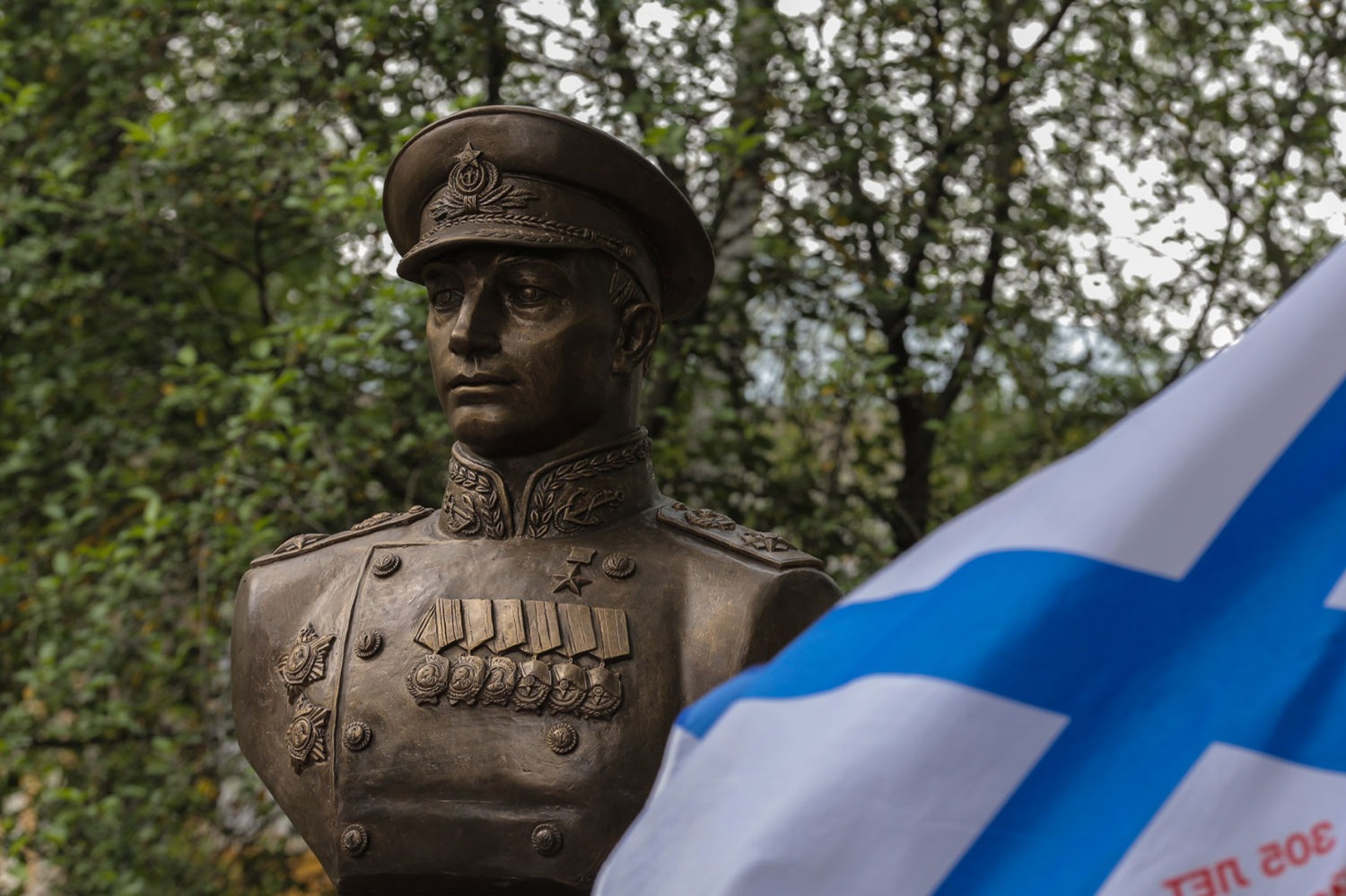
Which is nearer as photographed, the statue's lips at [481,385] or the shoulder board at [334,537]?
the statue's lips at [481,385]

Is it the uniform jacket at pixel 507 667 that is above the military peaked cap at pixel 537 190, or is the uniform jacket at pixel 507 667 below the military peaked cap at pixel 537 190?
below

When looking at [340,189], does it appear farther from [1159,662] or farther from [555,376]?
[1159,662]

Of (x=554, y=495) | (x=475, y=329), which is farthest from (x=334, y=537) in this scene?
(x=475, y=329)

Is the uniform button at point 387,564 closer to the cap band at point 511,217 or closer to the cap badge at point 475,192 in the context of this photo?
the cap band at point 511,217

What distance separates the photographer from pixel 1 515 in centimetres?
597

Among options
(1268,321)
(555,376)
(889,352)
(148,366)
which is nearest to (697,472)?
(889,352)

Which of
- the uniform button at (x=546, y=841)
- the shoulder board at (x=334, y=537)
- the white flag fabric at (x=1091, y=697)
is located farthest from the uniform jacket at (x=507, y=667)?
the white flag fabric at (x=1091, y=697)

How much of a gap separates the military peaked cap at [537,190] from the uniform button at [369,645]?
0.61 metres

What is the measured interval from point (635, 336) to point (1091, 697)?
1.52 m

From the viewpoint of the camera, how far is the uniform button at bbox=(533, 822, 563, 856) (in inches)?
106

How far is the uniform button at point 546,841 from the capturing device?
270 cm

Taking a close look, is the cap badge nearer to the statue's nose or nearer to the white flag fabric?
the statue's nose

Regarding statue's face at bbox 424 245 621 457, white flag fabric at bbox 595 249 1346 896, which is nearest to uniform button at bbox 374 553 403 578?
statue's face at bbox 424 245 621 457

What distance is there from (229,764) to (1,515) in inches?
49.4
